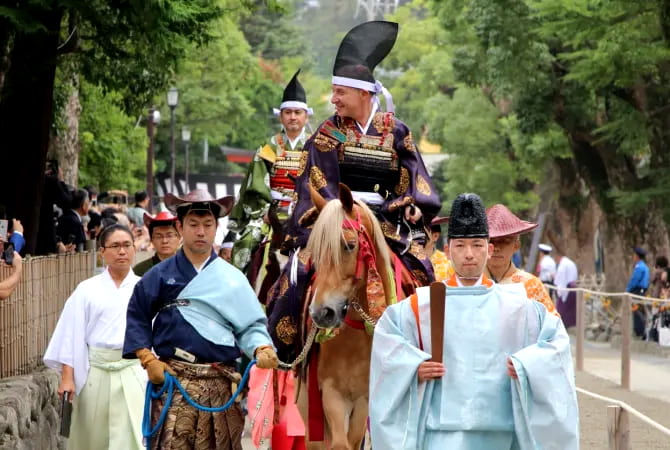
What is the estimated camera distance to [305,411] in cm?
896

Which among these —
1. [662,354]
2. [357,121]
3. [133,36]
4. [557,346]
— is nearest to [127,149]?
[662,354]

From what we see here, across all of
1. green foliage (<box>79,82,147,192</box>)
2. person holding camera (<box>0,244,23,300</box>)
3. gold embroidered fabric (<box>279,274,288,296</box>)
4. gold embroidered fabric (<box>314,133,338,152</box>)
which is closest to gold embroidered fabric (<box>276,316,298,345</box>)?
gold embroidered fabric (<box>279,274,288,296</box>)

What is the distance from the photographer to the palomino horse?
8.23m

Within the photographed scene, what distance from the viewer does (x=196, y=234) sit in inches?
300

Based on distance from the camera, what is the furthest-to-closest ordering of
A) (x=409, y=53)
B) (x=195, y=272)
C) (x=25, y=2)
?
(x=409, y=53)
(x=25, y=2)
(x=195, y=272)

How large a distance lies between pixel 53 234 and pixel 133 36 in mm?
2487

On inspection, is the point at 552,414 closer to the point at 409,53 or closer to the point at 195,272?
the point at 195,272

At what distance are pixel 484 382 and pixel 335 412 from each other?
2734mm

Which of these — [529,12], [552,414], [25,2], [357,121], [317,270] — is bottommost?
[552,414]

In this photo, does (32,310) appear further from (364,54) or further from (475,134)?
(475,134)

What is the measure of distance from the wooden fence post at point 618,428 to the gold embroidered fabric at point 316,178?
8.63 feet

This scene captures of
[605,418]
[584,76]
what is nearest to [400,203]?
[605,418]

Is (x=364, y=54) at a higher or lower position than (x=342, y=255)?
higher

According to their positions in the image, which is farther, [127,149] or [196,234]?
[127,149]
